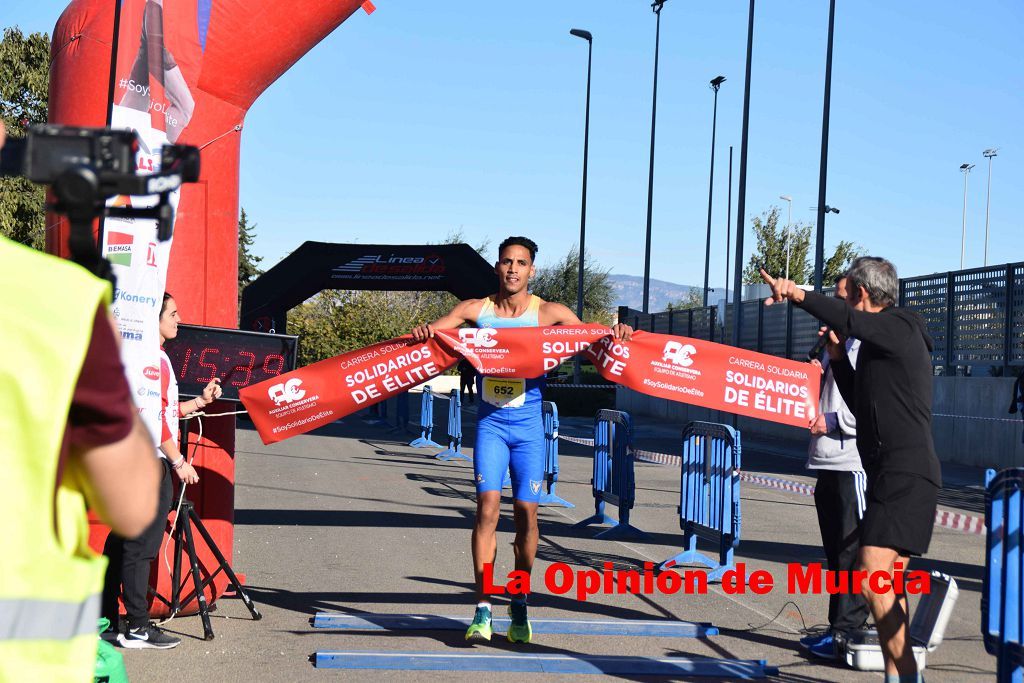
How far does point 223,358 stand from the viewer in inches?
286

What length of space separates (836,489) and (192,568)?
12.5ft

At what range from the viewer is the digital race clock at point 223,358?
7.22 meters

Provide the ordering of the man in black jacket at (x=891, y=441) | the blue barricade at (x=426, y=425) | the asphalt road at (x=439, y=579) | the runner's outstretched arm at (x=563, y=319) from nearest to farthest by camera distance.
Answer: the man in black jacket at (x=891, y=441) < the asphalt road at (x=439, y=579) < the runner's outstretched arm at (x=563, y=319) < the blue barricade at (x=426, y=425)

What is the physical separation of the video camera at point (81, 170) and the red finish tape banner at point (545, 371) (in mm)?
4816

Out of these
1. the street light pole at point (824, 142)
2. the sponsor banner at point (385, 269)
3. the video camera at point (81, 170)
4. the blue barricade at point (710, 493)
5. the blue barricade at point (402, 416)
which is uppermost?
the street light pole at point (824, 142)

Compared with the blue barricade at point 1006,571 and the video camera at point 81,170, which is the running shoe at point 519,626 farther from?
the video camera at point 81,170

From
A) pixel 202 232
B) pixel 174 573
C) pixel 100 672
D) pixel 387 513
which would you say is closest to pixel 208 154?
pixel 202 232

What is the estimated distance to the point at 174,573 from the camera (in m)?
7.04

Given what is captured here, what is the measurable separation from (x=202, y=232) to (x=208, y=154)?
1.65 ft

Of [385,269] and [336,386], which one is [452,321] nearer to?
[336,386]

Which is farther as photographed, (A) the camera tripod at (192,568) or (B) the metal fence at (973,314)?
(B) the metal fence at (973,314)

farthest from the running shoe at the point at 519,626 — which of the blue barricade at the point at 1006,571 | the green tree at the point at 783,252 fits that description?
the green tree at the point at 783,252

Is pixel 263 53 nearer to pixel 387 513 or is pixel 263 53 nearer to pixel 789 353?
pixel 387 513

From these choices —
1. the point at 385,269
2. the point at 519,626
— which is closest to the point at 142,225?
the point at 519,626
